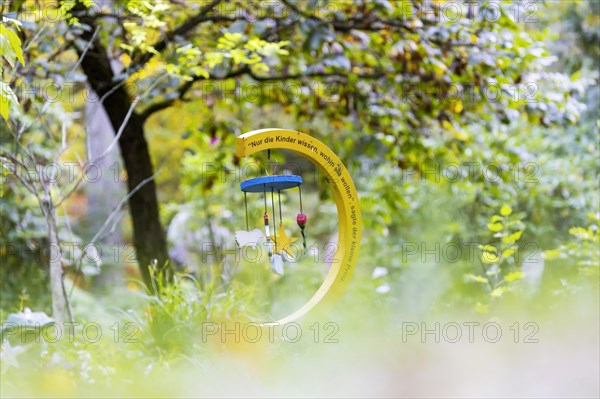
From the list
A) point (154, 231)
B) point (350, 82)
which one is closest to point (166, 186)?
point (154, 231)

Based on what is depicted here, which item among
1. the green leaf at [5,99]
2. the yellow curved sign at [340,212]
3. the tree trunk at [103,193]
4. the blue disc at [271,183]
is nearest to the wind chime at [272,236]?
the blue disc at [271,183]

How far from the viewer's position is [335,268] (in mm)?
3482

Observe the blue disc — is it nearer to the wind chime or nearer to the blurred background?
the wind chime

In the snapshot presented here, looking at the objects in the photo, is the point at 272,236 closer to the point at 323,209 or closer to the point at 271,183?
the point at 271,183

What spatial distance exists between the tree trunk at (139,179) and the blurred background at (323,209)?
2 cm

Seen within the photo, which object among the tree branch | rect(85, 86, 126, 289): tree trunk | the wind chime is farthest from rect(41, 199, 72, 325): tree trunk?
rect(85, 86, 126, 289): tree trunk

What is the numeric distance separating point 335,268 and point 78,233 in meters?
7.10

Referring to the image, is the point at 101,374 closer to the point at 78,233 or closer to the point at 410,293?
the point at 410,293

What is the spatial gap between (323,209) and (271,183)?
4.34 m

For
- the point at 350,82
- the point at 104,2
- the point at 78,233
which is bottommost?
the point at 78,233

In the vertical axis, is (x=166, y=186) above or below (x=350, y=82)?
below

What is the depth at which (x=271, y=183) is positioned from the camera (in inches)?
126

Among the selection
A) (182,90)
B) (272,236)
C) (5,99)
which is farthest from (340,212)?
(182,90)

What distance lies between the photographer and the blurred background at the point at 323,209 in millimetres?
3701
